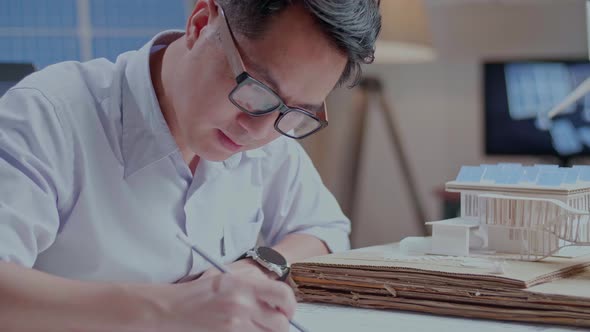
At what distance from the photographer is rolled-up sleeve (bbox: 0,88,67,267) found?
925 mm

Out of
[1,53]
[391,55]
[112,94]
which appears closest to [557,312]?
[112,94]

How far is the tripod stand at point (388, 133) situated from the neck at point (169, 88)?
11.8 feet

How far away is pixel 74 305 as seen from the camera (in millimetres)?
827

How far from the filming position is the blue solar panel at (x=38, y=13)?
157 inches

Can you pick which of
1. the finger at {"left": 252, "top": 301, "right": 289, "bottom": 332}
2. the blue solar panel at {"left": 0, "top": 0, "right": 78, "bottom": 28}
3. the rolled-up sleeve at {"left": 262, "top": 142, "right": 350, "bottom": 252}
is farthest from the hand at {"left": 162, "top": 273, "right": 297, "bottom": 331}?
the blue solar panel at {"left": 0, "top": 0, "right": 78, "bottom": 28}

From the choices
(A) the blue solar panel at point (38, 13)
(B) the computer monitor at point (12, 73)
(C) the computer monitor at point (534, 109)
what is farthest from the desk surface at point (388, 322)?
(C) the computer monitor at point (534, 109)

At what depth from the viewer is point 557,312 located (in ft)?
3.17

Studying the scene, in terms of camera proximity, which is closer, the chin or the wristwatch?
the chin

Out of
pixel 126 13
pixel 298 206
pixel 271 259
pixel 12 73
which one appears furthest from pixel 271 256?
pixel 126 13

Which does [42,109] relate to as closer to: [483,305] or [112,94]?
[112,94]

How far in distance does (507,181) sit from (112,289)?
65 centimetres

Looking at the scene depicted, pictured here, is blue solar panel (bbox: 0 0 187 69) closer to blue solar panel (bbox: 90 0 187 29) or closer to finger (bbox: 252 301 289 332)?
blue solar panel (bbox: 90 0 187 29)

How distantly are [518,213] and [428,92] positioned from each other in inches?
155

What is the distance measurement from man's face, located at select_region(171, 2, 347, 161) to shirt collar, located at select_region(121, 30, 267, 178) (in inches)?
1.8
